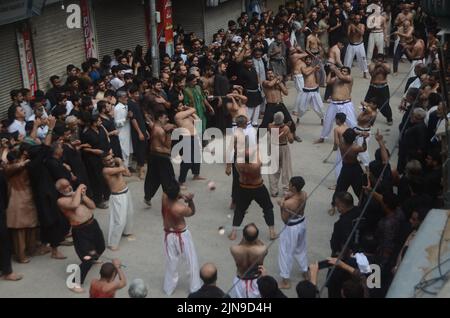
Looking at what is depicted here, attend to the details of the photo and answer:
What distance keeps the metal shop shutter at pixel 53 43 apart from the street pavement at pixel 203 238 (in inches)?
128

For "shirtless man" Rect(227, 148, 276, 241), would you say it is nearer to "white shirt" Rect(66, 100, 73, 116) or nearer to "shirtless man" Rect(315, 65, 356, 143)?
"white shirt" Rect(66, 100, 73, 116)

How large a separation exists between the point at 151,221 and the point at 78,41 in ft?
18.5

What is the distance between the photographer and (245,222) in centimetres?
915

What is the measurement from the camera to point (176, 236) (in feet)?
23.8

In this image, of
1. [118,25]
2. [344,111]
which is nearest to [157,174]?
[344,111]

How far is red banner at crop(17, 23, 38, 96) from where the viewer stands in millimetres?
11852

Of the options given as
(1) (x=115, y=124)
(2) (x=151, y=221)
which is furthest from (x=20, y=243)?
(1) (x=115, y=124)

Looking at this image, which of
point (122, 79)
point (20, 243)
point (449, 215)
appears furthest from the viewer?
point (122, 79)

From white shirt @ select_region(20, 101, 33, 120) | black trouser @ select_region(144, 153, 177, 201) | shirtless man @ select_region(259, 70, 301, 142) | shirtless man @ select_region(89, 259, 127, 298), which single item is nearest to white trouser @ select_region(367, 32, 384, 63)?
shirtless man @ select_region(259, 70, 301, 142)

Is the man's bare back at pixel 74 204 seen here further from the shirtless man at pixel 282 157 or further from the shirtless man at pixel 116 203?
the shirtless man at pixel 282 157

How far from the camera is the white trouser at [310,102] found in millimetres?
12523

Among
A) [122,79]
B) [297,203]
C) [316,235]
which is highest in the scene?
[122,79]

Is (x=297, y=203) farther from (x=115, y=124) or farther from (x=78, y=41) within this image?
(x=78, y=41)

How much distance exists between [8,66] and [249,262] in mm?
6839
